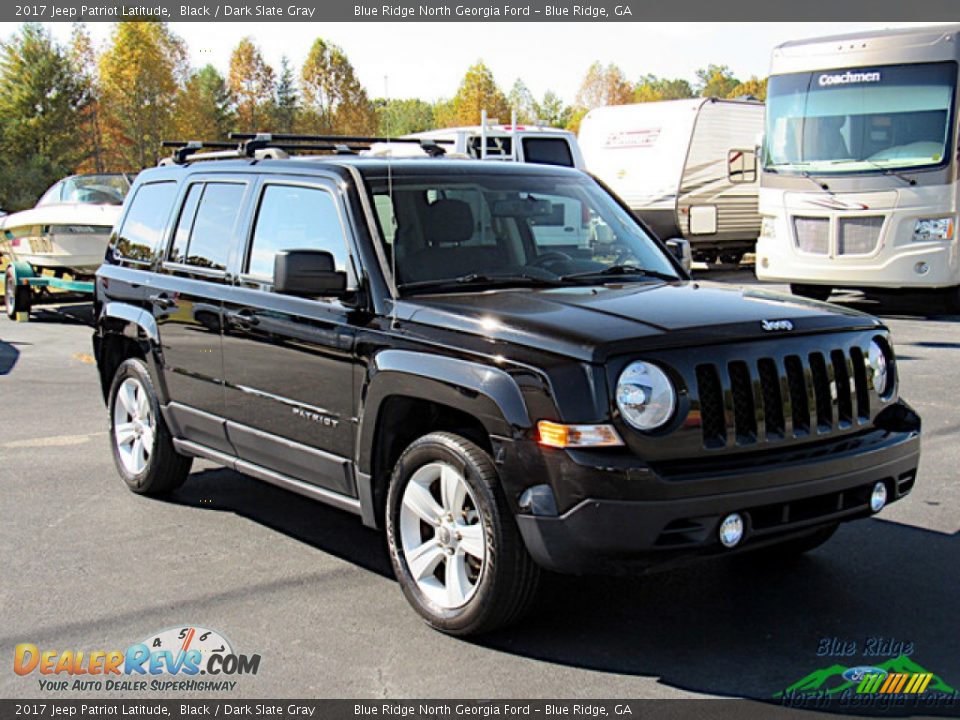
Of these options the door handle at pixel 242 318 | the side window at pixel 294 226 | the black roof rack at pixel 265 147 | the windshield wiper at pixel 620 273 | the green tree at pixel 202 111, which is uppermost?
the green tree at pixel 202 111

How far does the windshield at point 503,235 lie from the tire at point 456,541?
2.91 ft

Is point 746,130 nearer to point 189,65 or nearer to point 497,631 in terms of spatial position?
point 497,631

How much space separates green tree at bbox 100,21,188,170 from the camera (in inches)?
2352

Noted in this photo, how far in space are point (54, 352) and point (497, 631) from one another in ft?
33.2

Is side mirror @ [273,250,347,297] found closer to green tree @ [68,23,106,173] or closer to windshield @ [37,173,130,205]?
windshield @ [37,173,130,205]

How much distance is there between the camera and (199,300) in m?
6.09

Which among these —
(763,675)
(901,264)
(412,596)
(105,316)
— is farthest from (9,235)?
(763,675)

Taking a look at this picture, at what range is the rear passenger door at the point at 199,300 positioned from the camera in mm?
5980

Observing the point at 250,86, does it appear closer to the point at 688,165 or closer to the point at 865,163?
the point at 688,165

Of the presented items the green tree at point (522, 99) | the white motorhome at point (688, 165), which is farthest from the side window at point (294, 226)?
the green tree at point (522, 99)

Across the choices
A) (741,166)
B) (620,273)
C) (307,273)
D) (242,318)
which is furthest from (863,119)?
(307,273)

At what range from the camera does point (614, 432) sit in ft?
13.1

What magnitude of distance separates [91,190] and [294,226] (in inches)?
502

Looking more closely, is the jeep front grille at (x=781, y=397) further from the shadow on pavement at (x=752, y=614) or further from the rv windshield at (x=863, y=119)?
the rv windshield at (x=863, y=119)
